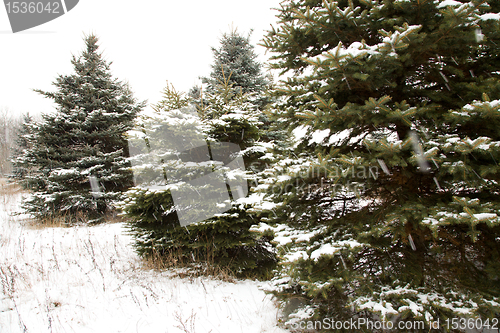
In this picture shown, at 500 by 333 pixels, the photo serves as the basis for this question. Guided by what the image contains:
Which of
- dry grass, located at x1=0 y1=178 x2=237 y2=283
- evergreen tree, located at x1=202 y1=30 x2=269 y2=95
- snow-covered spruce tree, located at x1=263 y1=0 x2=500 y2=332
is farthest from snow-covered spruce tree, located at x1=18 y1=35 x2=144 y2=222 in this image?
snow-covered spruce tree, located at x1=263 y1=0 x2=500 y2=332

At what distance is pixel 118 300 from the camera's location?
3031mm

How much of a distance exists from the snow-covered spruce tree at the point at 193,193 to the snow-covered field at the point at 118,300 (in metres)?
0.43

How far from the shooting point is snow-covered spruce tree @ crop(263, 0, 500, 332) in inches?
70.1

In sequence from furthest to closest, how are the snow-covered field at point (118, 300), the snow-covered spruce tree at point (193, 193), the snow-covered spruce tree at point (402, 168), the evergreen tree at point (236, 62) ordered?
the evergreen tree at point (236, 62) < the snow-covered spruce tree at point (193, 193) < the snow-covered field at point (118, 300) < the snow-covered spruce tree at point (402, 168)

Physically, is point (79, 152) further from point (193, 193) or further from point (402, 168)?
point (402, 168)

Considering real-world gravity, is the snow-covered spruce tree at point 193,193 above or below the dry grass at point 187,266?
above

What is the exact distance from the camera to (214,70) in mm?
8766

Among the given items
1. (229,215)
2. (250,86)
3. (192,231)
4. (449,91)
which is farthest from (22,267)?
(250,86)

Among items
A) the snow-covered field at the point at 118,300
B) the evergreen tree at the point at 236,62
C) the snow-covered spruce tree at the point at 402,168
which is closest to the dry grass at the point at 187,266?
the snow-covered field at the point at 118,300

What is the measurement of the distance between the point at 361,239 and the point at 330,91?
1.53m

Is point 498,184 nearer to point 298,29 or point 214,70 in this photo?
point 298,29

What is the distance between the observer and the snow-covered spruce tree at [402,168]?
1.78 metres

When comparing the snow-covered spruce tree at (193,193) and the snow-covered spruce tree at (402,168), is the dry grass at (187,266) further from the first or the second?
the snow-covered spruce tree at (402,168)

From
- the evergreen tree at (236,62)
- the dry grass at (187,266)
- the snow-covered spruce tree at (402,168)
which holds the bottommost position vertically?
the dry grass at (187,266)
